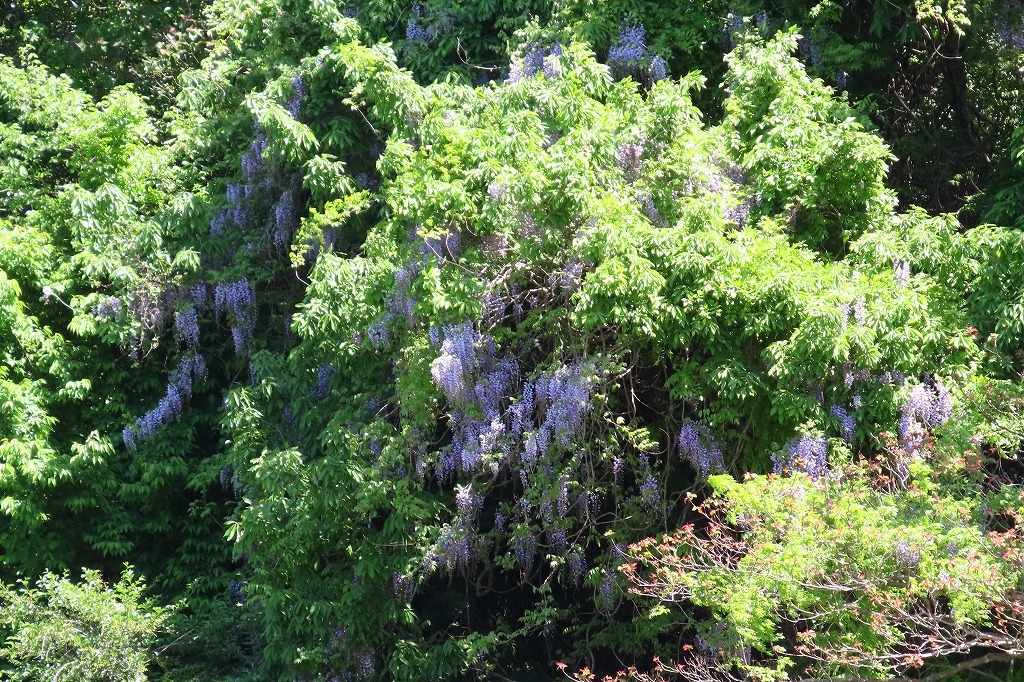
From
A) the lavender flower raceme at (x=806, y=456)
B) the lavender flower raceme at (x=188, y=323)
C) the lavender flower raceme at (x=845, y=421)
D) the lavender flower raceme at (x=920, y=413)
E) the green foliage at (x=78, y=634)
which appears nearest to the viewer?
the lavender flower raceme at (x=806, y=456)

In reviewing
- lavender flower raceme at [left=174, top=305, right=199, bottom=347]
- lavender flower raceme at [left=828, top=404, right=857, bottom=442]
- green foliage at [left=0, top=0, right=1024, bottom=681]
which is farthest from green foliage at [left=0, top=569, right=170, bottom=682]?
lavender flower raceme at [left=828, top=404, right=857, bottom=442]

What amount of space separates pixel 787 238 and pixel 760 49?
162 cm

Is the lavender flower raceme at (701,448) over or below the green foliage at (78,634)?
over

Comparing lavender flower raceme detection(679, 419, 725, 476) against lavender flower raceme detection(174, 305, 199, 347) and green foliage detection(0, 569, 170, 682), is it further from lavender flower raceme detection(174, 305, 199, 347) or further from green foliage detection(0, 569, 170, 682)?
lavender flower raceme detection(174, 305, 199, 347)

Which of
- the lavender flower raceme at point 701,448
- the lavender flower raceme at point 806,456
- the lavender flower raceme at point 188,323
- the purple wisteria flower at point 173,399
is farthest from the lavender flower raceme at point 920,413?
the purple wisteria flower at point 173,399

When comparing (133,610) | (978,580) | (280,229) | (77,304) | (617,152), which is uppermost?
(617,152)

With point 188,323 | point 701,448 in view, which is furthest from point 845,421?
point 188,323

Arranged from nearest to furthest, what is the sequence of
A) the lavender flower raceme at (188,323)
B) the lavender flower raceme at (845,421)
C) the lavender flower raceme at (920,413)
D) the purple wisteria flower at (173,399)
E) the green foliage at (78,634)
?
the lavender flower raceme at (920,413), the lavender flower raceme at (845,421), the green foliage at (78,634), the lavender flower raceme at (188,323), the purple wisteria flower at (173,399)

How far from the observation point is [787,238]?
890 cm

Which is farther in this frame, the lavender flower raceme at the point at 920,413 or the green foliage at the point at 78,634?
the green foliage at the point at 78,634

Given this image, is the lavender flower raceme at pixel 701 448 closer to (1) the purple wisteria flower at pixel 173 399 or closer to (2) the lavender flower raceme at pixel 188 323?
(2) the lavender flower raceme at pixel 188 323

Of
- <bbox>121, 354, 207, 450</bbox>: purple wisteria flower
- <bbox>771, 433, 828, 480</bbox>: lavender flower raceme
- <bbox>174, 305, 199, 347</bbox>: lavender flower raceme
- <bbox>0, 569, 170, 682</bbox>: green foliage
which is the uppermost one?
<bbox>771, 433, 828, 480</bbox>: lavender flower raceme

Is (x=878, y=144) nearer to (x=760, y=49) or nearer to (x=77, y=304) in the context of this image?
(x=760, y=49)

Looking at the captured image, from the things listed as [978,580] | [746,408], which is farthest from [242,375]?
[978,580]
